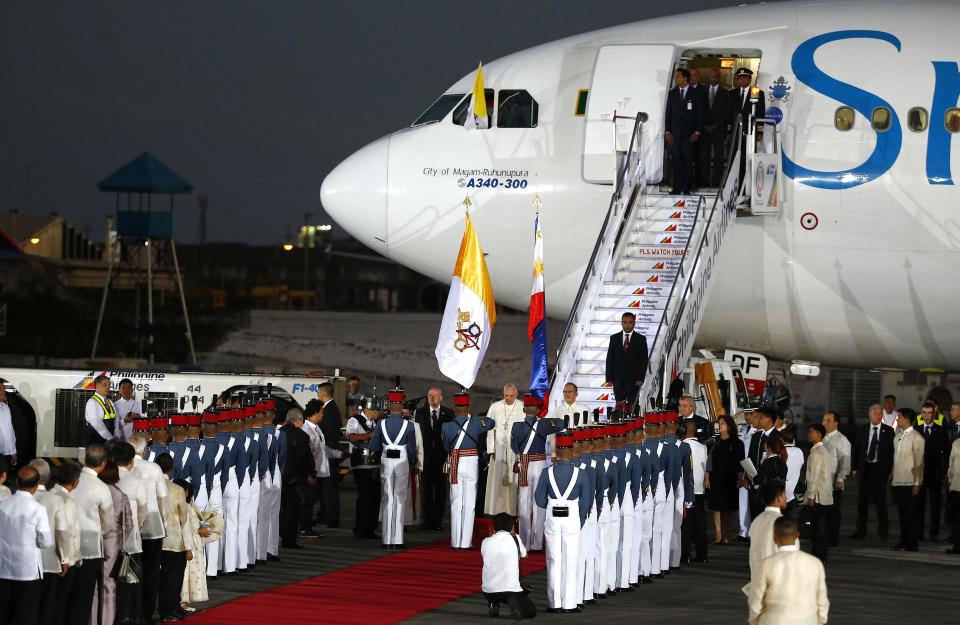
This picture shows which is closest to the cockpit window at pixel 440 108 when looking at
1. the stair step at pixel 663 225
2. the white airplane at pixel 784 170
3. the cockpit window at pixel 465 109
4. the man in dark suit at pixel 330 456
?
the white airplane at pixel 784 170

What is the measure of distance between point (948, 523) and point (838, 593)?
22.0ft

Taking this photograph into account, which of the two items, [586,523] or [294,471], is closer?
[586,523]

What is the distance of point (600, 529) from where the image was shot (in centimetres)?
1388

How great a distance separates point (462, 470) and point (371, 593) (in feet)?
11.1

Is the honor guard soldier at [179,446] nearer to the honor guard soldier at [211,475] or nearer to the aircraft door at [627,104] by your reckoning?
the honor guard soldier at [211,475]

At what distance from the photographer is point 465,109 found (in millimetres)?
21625

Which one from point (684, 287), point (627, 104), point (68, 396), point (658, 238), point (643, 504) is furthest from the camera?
point (68, 396)

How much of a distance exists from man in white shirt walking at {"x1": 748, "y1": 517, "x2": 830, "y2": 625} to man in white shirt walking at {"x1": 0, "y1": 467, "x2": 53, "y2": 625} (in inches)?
197

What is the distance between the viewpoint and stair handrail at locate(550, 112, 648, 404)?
18.7 meters

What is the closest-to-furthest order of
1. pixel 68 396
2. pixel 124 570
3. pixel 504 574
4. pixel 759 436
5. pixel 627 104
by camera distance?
pixel 124 570 < pixel 504 574 < pixel 759 436 < pixel 627 104 < pixel 68 396

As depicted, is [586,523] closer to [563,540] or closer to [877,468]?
[563,540]

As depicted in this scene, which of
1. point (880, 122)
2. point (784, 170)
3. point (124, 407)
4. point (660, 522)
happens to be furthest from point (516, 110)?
point (660, 522)

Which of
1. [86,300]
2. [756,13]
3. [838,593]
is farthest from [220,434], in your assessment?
[86,300]

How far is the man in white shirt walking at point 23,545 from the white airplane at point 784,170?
11.0m
